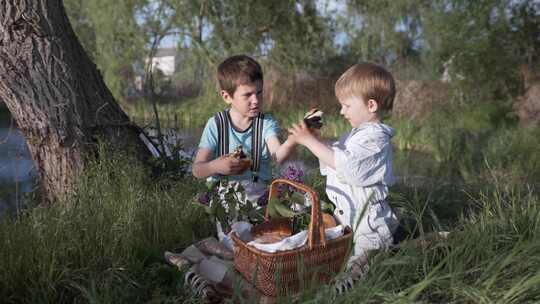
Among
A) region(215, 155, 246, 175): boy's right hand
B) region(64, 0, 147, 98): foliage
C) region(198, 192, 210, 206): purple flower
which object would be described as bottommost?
region(198, 192, 210, 206): purple flower

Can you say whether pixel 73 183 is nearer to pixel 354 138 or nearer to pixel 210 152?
pixel 210 152

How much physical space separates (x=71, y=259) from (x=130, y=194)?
633 millimetres

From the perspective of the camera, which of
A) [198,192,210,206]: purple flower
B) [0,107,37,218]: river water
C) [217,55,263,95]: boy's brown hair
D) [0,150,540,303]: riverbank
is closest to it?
[0,150,540,303]: riverbank

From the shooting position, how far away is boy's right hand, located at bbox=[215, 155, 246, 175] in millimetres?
2688

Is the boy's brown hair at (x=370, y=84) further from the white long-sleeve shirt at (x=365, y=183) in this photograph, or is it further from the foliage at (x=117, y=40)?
the foliage at (x=117, y=40)

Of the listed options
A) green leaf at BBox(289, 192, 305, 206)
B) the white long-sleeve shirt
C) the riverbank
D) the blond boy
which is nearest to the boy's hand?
the blond boy

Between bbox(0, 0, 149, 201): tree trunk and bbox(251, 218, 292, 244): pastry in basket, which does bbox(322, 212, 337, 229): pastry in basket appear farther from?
bbox(0, 0, 149, 201): tree trunk

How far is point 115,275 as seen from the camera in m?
2.32

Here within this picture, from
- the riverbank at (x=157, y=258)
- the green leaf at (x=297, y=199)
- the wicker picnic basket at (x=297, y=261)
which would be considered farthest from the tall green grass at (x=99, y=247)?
the green leaf at (x=297, y=199)

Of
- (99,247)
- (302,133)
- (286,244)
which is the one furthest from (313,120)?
(99,247)

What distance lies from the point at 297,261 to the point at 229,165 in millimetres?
711

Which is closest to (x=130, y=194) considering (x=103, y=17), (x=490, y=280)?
(x=490, y=280)

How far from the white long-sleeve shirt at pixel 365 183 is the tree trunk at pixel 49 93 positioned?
1706 millimetres

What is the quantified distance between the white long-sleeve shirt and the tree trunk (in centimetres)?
171
